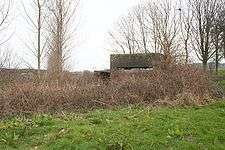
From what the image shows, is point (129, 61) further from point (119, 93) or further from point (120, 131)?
point (120, 131)

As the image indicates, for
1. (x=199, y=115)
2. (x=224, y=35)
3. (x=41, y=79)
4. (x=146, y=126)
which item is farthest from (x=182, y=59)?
(x=224, y=35)

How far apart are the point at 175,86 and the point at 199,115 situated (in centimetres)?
548

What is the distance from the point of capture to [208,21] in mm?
46188

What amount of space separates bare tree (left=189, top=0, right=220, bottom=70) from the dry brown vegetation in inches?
1027

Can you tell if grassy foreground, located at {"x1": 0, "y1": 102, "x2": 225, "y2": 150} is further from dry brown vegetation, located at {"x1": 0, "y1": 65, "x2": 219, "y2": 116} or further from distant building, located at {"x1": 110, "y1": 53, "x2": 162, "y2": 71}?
distant building, located at {"x1": 110, "y1": 53, "x2": 162, "y2": 71}

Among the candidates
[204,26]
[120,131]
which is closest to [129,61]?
[204,26]

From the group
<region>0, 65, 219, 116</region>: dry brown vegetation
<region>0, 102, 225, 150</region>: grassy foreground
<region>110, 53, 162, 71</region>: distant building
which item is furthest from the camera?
<region>110, 53, 162, 71</region>: distant building

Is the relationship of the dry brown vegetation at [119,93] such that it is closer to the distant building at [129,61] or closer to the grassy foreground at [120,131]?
the grassy foreground at [120,131]

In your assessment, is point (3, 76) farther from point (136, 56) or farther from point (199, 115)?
point (136, 56)

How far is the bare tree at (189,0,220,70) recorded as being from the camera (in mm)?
45500

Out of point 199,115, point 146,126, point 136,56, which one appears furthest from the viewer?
point 136,56

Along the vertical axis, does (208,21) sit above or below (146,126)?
above

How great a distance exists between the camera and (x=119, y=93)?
17.9 metres

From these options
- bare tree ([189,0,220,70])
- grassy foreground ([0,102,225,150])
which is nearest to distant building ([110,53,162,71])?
Answer: bare tree ([189,0,220,70])
